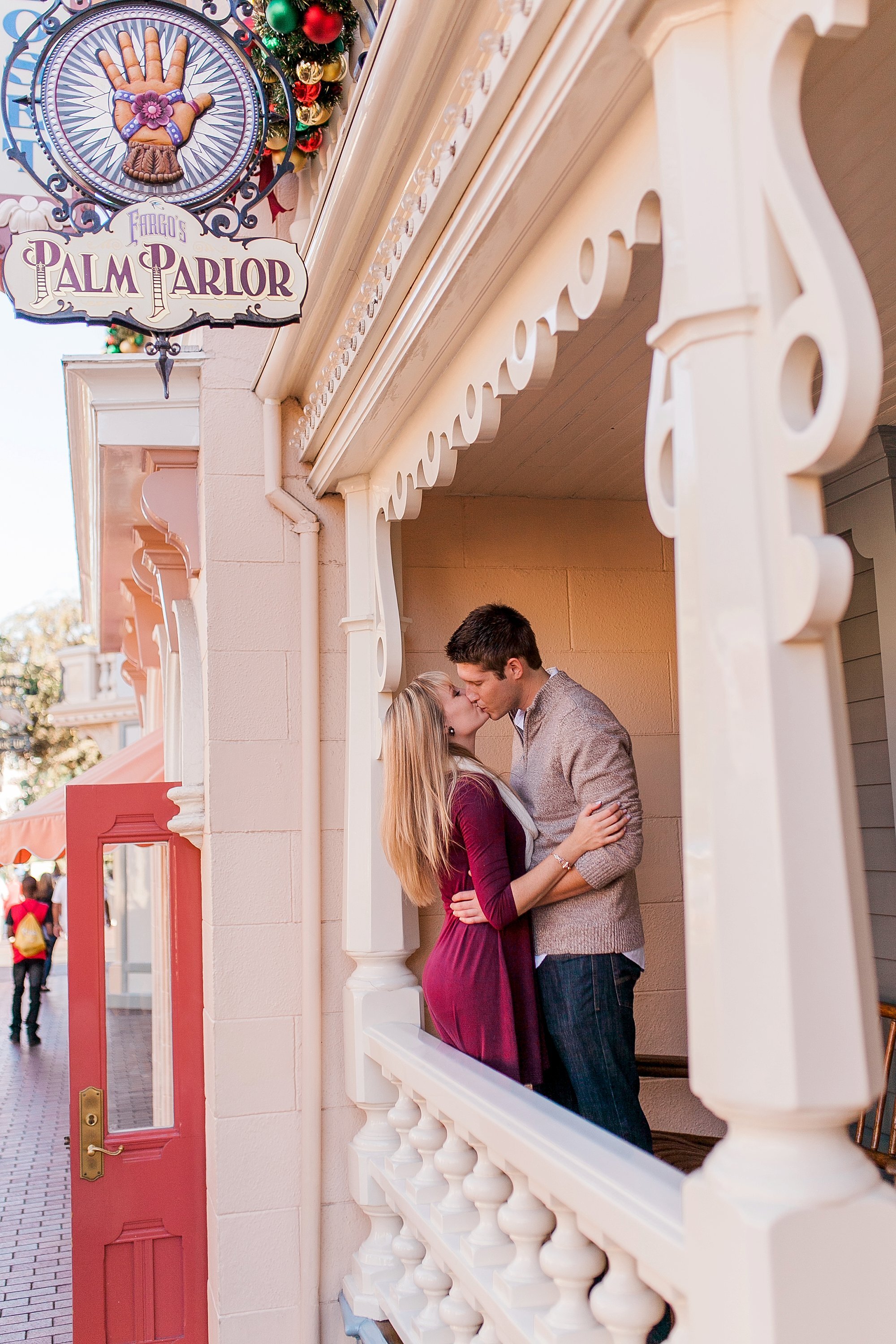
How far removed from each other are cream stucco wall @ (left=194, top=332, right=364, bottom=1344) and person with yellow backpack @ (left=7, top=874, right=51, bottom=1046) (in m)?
9.25

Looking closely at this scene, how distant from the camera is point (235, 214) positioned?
109 inches

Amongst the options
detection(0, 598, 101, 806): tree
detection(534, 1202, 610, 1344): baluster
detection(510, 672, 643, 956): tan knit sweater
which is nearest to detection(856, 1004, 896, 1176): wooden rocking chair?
detection(510, 672, 643, 956): tan knit sweater

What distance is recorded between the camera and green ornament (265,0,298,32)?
123 inches

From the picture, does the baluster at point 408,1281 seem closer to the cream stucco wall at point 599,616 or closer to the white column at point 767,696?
the cream stucco wall at point 599,616

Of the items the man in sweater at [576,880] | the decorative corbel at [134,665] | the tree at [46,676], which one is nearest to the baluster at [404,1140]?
the man in sweater at [576,880]

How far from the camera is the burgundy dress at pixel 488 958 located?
2.81 m

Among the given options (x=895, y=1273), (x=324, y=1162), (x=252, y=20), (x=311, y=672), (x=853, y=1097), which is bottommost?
(x=324, y=1162)

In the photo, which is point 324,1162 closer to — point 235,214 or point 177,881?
point 177,881

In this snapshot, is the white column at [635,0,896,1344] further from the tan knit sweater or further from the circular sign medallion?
the circular sign medallion

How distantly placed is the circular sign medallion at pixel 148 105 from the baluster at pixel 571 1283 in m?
2.43

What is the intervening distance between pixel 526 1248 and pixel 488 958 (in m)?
0.75

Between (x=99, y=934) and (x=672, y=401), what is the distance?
11.1 ft

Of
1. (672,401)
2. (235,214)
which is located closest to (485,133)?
(672,401)

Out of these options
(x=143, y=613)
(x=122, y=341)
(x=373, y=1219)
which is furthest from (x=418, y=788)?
(x=143, y=613)
